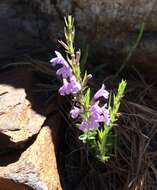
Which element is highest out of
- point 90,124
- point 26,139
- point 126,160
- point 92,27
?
point 92,27

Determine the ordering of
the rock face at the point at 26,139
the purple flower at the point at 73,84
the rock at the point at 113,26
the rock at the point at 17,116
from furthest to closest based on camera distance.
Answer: the rock at the point at 113,26 < the rock at the point at 17,116 < the rock face at the point at 26,139 < the purple flower at the point at 73,84

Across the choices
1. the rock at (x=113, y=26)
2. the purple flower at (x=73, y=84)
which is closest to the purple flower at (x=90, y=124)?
the purple flower at (x=73, y=84)

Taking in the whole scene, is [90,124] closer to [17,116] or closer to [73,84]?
[73,84]

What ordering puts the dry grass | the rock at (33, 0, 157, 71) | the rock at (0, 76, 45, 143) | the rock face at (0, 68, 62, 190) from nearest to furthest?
the rock face at (0, 68, 62, 190), the rock at (0, 76, 45, 143), the dry grass, the rock at (33, 0, 157, 71)

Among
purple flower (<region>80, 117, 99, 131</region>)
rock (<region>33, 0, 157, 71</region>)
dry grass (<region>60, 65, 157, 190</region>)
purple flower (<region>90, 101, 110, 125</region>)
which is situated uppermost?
rock (<region>33, 0, 157, 71</region>)

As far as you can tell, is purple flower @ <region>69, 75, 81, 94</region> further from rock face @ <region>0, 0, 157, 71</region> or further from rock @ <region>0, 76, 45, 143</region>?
rock face @ <region>0, 0, 157, 71</region>

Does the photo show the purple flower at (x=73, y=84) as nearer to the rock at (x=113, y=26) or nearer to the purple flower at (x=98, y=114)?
the purple flower at (x=98, y=114)

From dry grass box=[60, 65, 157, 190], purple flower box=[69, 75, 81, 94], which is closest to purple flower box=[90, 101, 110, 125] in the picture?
purple flower box=[69, 75, 81, 94]

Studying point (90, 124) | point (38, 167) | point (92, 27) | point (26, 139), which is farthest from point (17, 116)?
point (92, 27)
